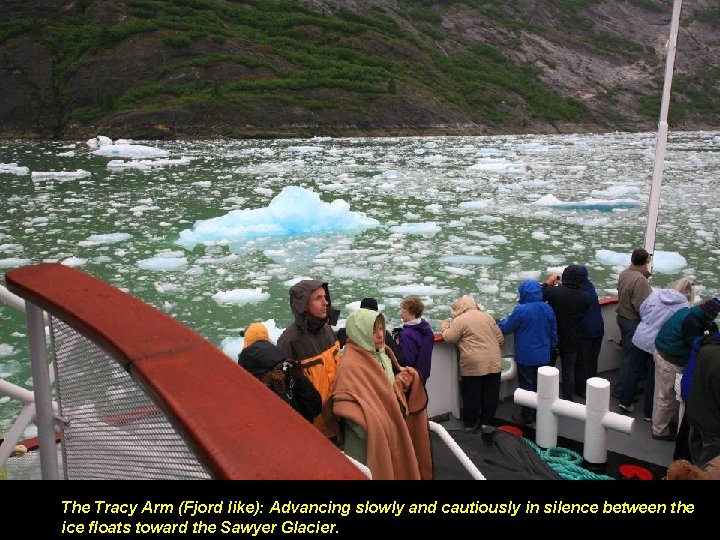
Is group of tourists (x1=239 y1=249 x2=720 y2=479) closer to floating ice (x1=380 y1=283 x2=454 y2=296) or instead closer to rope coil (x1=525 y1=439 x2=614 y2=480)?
rope coil (x1=525 y1=439 x2=614 y2=480)

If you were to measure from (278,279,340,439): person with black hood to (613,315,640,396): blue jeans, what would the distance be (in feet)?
9.27

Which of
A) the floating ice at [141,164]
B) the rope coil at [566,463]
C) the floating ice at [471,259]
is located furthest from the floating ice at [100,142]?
the rope coil at [566,463]

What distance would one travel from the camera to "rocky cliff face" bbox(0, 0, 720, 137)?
51.8m

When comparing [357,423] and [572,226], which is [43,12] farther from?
[357,423]

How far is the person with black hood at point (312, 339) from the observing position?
2.97m

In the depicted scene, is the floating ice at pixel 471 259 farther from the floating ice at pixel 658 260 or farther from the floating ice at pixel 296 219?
the floating ice at pixel 296 219

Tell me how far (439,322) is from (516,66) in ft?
282

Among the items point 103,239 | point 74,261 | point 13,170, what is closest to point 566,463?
point 74,261

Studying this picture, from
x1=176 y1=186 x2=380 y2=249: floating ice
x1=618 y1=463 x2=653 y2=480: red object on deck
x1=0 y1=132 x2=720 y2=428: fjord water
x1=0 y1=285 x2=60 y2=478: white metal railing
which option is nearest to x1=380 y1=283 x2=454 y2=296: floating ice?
x1=0 y1=132 x2=720 y2=428: fjord water

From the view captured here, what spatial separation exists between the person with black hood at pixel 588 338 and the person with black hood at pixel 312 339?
268cm

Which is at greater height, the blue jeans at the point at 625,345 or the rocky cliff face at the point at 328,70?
the rocky cliff face at the point at 328,70

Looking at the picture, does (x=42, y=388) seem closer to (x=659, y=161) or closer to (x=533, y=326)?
(x=533, y=326)

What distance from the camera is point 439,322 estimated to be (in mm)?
7863

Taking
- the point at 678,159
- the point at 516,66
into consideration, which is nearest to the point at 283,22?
the point at 516,66
